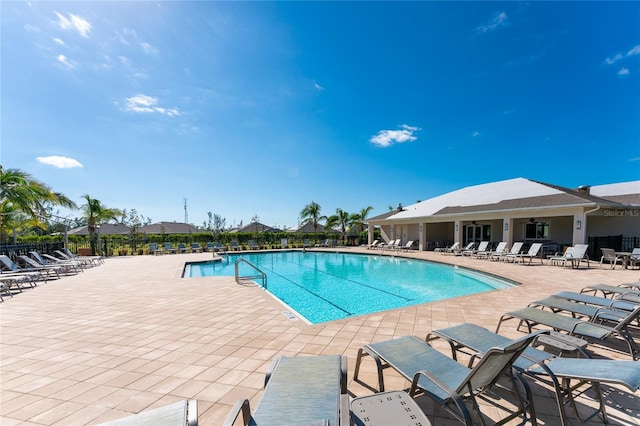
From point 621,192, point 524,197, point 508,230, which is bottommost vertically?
point 508,230

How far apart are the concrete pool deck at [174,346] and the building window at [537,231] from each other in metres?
12.8

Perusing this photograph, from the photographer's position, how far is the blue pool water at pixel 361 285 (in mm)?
7594

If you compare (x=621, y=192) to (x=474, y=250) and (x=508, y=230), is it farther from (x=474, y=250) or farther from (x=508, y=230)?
(x=474, y=250)

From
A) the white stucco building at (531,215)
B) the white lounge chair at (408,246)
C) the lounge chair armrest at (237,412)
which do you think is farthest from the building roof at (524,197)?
the lounge chair armrest at (237,412)

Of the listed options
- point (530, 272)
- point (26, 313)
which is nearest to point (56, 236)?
point (26, 313)

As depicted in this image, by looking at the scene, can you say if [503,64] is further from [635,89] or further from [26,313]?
[26,313]

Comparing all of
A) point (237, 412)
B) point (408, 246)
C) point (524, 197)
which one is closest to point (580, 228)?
point (524, 197)

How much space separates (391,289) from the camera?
31.3 feet

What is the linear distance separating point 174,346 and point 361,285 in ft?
25.2

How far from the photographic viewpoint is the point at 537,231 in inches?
687

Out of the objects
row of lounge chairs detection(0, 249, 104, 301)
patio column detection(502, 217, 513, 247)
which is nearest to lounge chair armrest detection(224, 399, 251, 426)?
row of lounge chairs detection(0, 249, 104, 301)

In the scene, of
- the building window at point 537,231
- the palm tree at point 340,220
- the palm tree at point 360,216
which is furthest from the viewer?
the palm tree at point 360,216

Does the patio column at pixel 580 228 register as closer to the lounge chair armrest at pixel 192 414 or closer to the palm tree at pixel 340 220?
the lounge chair armrest at pixel 192 414

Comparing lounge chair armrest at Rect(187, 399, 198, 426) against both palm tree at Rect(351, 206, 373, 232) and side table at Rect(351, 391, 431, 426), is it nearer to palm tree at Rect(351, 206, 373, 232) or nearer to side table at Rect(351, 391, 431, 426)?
side table at Rect(351, 391, 431, 426)
